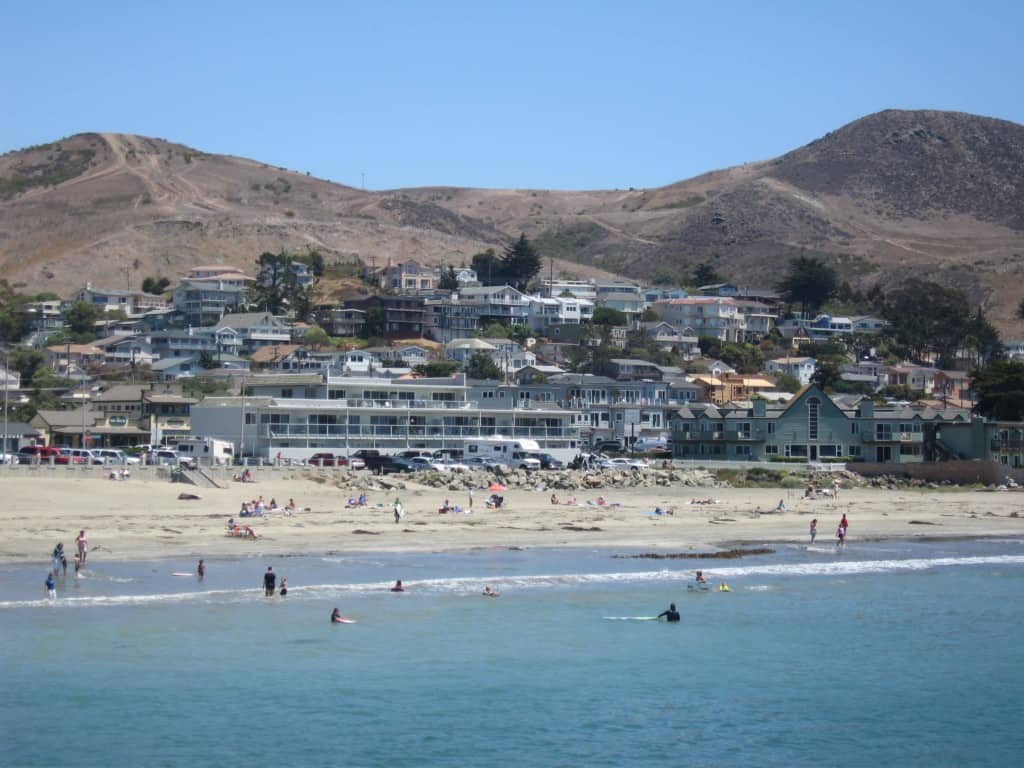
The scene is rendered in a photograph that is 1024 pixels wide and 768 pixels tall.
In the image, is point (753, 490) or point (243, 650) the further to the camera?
point (753, 490)

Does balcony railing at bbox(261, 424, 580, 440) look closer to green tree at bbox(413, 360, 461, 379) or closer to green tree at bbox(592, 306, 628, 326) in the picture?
green tree at bbox(413, 360, 461, 379)

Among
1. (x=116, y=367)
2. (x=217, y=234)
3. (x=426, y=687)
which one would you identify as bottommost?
(x=426, y=687)

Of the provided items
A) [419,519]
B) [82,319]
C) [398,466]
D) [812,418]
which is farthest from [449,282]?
[419,519]

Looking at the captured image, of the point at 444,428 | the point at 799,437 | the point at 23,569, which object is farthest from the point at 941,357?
the point at 23,569

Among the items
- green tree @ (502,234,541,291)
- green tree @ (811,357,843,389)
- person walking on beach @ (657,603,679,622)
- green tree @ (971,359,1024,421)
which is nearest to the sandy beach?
person walking on beach @ (657,603,679,622)

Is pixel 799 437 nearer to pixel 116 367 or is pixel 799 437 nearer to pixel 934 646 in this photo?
pixel 934 646

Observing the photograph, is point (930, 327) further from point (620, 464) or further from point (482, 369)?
point (620, 464)
